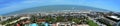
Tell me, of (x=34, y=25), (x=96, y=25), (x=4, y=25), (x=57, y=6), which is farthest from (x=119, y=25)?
(x=57, y=6)

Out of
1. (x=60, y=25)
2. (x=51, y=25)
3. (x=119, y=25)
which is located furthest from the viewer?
(x=60, y=25)

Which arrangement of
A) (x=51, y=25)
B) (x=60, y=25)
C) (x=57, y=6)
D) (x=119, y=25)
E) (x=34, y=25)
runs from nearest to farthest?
(x=119, y=25) → (x=34, y=25) → (x=51, y=25) → (x=60, y=25) → (x=57, y=6)

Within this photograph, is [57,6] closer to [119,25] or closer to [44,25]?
[44,25]

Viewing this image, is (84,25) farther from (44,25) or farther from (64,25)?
(44,25)

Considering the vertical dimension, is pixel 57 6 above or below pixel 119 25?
below

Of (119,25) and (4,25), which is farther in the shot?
(4,25)

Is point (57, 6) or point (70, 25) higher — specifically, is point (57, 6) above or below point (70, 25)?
below

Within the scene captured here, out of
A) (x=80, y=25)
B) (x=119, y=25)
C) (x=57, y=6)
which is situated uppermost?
(x=119, y=25)

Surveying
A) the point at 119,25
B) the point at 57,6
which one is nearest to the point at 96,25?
the point at 119,25

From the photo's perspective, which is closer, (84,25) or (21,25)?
(21,25)
